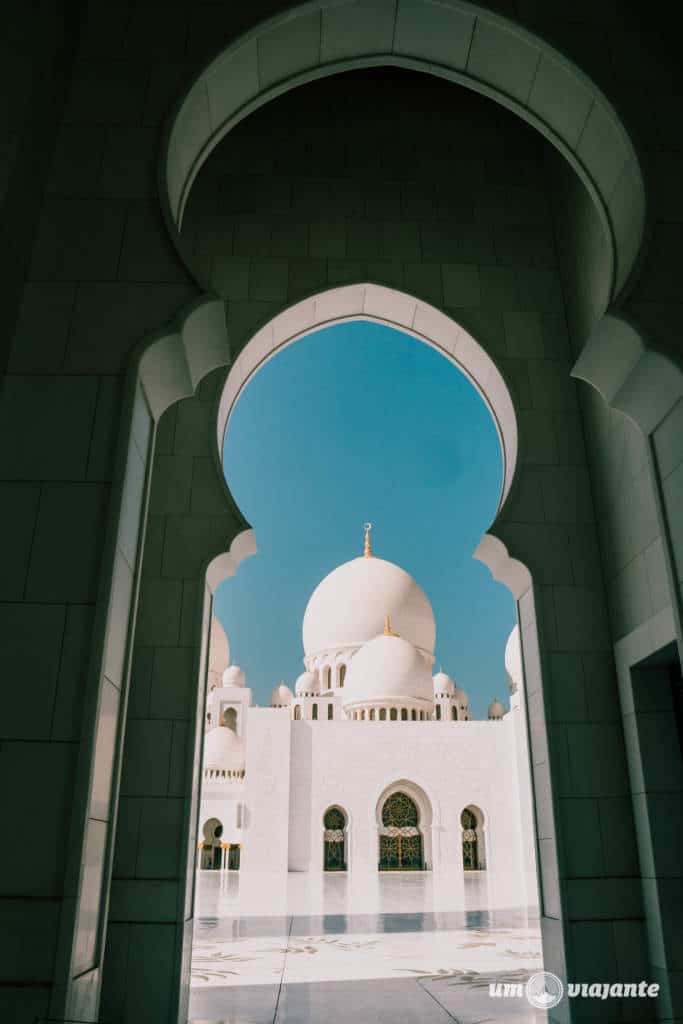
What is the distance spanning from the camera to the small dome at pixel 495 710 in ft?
110

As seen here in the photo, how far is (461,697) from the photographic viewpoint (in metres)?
31.2

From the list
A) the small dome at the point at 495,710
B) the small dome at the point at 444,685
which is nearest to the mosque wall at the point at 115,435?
the small dome at the point at 444,685

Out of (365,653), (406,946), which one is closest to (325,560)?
(365,653)

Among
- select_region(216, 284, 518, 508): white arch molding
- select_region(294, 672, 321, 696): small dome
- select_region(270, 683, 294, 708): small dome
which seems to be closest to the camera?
select_region(216, 284, 518, 508): white arch molding

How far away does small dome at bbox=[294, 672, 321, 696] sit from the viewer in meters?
28.0

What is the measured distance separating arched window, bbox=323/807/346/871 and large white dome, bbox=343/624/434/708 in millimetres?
4561

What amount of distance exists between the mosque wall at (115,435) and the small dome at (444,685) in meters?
26.9

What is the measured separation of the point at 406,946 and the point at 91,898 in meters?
4.43

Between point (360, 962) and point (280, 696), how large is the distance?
2952cm

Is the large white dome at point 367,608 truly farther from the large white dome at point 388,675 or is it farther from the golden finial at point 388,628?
the large white dome at point 388,675

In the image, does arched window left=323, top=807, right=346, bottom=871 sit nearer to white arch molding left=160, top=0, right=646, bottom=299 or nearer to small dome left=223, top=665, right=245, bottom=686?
small dome left=223, top=665, right=245, bottom=686

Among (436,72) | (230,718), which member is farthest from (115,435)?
(230,718)

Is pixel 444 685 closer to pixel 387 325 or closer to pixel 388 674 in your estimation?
pixel 388 674

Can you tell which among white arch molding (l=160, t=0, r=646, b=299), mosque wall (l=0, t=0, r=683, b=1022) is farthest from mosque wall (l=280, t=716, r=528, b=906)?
white arch molding (l=160, t=0, r=646, b=299)
